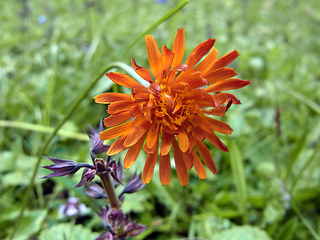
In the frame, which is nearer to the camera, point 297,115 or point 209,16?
point 297,115

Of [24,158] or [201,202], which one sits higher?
[24,158]

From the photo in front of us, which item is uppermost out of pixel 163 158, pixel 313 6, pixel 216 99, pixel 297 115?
pixel 313 6

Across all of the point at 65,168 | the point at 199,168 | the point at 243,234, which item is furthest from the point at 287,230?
the point at 65,168

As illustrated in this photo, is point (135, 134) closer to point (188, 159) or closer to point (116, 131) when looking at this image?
point (116, 131)

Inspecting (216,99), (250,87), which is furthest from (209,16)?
(216,99)

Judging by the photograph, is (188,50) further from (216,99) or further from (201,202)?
(216,99)

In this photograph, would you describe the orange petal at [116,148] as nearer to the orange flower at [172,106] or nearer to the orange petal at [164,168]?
the orange flower at [172,106]

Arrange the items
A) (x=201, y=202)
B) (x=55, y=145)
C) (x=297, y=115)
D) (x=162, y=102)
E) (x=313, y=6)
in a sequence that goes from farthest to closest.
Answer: (x=313, y=6) < (x=297, y=115) < (x=55, y=145) < (x=201, y=202) < (x=162, y=102)


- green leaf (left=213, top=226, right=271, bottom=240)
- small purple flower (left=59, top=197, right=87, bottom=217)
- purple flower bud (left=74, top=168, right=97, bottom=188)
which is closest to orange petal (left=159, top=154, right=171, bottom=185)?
purple flower bud (left=74, top=168, right=97, bottom=188)
